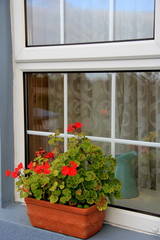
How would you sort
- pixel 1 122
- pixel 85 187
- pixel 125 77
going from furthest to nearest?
pixel 1 122 < pixel 125 77 < pixel 85 187

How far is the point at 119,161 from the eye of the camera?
1643mm

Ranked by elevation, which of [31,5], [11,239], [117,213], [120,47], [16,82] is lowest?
[11,239]

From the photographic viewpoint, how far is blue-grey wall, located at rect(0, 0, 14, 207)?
5.71 feet

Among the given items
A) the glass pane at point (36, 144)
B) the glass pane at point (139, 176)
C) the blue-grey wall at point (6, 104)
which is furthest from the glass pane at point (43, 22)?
the glass pane at point (139, 176)

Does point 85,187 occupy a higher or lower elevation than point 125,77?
lower

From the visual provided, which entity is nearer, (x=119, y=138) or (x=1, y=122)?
(x=119, y=138)

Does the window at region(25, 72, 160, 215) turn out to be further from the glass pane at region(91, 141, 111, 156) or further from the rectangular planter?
the rectangular planter

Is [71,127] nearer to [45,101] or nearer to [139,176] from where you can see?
[45,101]

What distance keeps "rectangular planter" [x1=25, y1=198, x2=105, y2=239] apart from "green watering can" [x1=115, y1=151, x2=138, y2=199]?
7.1 inches

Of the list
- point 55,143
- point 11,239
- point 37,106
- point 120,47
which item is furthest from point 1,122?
point 120,47

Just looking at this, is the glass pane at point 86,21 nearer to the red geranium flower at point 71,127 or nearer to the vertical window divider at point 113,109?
the vertical window divider at point 113,109

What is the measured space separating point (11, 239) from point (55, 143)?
50 centimetres

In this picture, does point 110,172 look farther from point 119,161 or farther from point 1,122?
Result: point 1,122

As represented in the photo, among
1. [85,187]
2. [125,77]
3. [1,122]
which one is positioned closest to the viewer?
[85,187]
